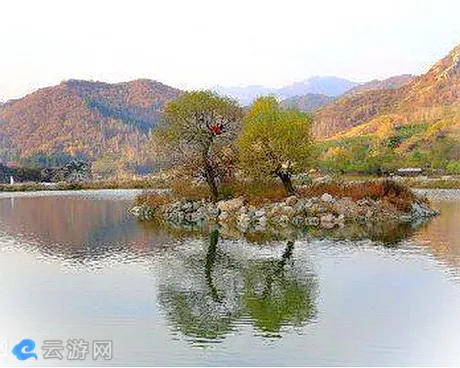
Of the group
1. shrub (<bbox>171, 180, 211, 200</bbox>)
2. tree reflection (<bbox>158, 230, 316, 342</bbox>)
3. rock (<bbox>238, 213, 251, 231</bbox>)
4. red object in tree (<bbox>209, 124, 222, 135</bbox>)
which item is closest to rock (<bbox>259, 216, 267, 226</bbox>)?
rock (<bbox>238, 213, 251, 231</bbox>)

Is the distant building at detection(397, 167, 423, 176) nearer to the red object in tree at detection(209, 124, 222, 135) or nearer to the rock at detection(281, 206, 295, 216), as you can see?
the red object in tree at detection(209, 124, 222, 135)

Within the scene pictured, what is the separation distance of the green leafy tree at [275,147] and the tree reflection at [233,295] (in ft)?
53.7

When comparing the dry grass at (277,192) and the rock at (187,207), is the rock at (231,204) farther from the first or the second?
the rock at (187,207)

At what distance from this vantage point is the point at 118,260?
23.9m

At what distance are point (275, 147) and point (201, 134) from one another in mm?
5459

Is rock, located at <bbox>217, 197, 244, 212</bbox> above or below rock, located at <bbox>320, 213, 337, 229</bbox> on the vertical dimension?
above

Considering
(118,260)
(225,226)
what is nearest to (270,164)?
(225,226)

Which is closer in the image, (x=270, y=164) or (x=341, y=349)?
(x=341, y=349)

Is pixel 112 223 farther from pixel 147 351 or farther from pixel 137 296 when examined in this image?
pixel 147 351

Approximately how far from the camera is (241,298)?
17.5 m

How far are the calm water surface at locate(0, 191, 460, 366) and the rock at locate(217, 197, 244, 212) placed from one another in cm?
979

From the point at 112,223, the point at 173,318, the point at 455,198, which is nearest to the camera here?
the point at 173,318

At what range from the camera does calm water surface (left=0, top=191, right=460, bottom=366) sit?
13055mm

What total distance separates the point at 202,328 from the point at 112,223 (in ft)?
80.0
